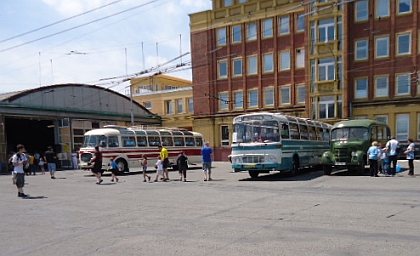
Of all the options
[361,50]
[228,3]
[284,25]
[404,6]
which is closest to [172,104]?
[228,3]

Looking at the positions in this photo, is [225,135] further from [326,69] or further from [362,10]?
[362,10]

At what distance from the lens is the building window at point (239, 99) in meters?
40.5

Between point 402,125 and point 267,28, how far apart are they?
15794 mm

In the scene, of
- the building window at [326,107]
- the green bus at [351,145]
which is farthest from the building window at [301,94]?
the green bus at [351,145]

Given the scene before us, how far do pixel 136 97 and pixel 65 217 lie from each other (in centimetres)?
4533

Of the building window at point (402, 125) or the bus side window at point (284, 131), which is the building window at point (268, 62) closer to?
the building window at point (402, 125)

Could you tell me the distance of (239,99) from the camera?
4075 cm

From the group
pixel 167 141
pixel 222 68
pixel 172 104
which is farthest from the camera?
pixel 172 104

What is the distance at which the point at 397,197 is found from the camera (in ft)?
38.1

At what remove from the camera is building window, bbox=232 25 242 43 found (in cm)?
4013

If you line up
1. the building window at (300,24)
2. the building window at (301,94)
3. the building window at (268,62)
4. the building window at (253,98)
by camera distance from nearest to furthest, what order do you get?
1. the building window at (300,24)
2. the building window at (301,94)
3. the building window at (268,62)
4. the building window at (253,98)

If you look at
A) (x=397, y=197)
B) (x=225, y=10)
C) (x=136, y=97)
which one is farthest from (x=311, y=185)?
(x=136, y=97)

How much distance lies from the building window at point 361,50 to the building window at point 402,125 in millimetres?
6096

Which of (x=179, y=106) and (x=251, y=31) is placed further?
(x=179, y=106)
